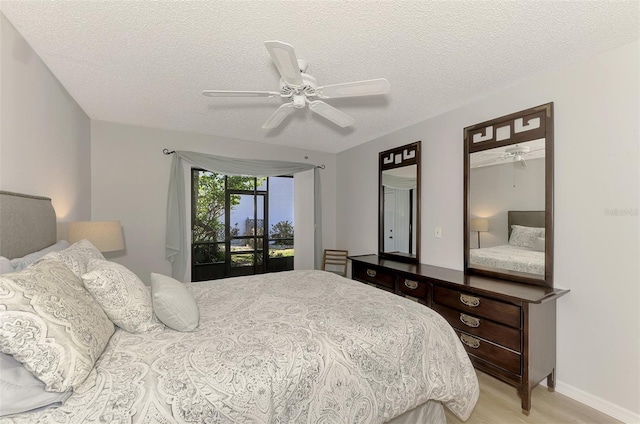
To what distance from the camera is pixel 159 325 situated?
57.7 inches

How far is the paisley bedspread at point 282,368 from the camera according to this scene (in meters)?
0.98

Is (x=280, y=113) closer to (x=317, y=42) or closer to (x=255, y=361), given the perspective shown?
(x=317, y=42)

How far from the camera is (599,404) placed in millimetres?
1900

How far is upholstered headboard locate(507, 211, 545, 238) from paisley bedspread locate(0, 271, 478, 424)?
125 cm

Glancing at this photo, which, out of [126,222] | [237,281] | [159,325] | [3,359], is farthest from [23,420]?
Result: [126,222]

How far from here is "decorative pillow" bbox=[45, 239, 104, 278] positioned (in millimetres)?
1416

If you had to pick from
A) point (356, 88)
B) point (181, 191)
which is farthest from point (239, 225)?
point (356, 88)

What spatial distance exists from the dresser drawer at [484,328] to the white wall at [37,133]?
3.19 m

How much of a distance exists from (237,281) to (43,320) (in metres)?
1.53

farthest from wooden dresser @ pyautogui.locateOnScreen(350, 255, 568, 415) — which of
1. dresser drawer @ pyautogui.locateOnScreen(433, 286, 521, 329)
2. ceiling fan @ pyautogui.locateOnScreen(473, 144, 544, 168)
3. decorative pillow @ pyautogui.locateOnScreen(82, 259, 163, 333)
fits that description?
decorative pillow @ pyautogui.locateOnScreen(82, 259, 163, 333)

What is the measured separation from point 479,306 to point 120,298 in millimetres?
2365

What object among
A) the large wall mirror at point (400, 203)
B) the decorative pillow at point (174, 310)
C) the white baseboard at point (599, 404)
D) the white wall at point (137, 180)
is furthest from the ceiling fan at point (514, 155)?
the white wall at point (137, 180)

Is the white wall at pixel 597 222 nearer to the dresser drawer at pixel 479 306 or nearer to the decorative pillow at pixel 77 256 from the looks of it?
the dresser drawer at pixel 479 306

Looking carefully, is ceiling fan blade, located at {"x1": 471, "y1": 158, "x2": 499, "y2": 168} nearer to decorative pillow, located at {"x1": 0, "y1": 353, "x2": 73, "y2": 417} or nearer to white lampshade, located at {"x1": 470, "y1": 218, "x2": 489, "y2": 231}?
white lampshade, located at {"x1": 470, "y1": 218, "x2": 489, "y2": 231}
